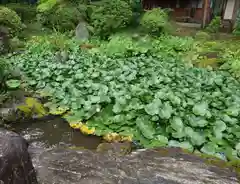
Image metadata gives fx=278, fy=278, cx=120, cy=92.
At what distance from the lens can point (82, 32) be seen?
9.88 meters

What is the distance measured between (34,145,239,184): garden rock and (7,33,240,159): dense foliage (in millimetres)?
556

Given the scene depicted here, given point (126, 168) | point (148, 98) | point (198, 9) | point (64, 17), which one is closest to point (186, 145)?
point (126, 168)

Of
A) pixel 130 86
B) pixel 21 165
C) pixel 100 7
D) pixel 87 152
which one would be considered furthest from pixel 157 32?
pixel 21 165

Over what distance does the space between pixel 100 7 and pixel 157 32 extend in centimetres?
228

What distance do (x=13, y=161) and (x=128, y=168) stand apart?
138 cm

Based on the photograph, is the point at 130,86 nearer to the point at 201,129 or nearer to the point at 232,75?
the point at 201,129

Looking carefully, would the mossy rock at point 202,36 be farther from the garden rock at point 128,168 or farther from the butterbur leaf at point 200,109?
the garden rock at point 128,168

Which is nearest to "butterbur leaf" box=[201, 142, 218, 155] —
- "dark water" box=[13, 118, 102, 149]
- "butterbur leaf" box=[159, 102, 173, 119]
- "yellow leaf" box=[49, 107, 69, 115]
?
"butterbur leaf" box=[159, 102, 173, 119]

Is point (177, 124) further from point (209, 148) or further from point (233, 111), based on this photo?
point (233, 111)

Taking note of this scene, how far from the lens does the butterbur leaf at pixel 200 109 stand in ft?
13.7

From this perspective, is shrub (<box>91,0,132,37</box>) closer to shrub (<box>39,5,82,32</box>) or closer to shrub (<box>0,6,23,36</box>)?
shrub (<box>39,5,82,32</box>)

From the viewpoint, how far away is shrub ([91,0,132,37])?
31.8 feet

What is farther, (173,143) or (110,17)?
(110,17)

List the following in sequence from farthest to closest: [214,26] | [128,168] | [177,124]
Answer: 1. [214,26]
2. [177,124]
3. [128,168]
